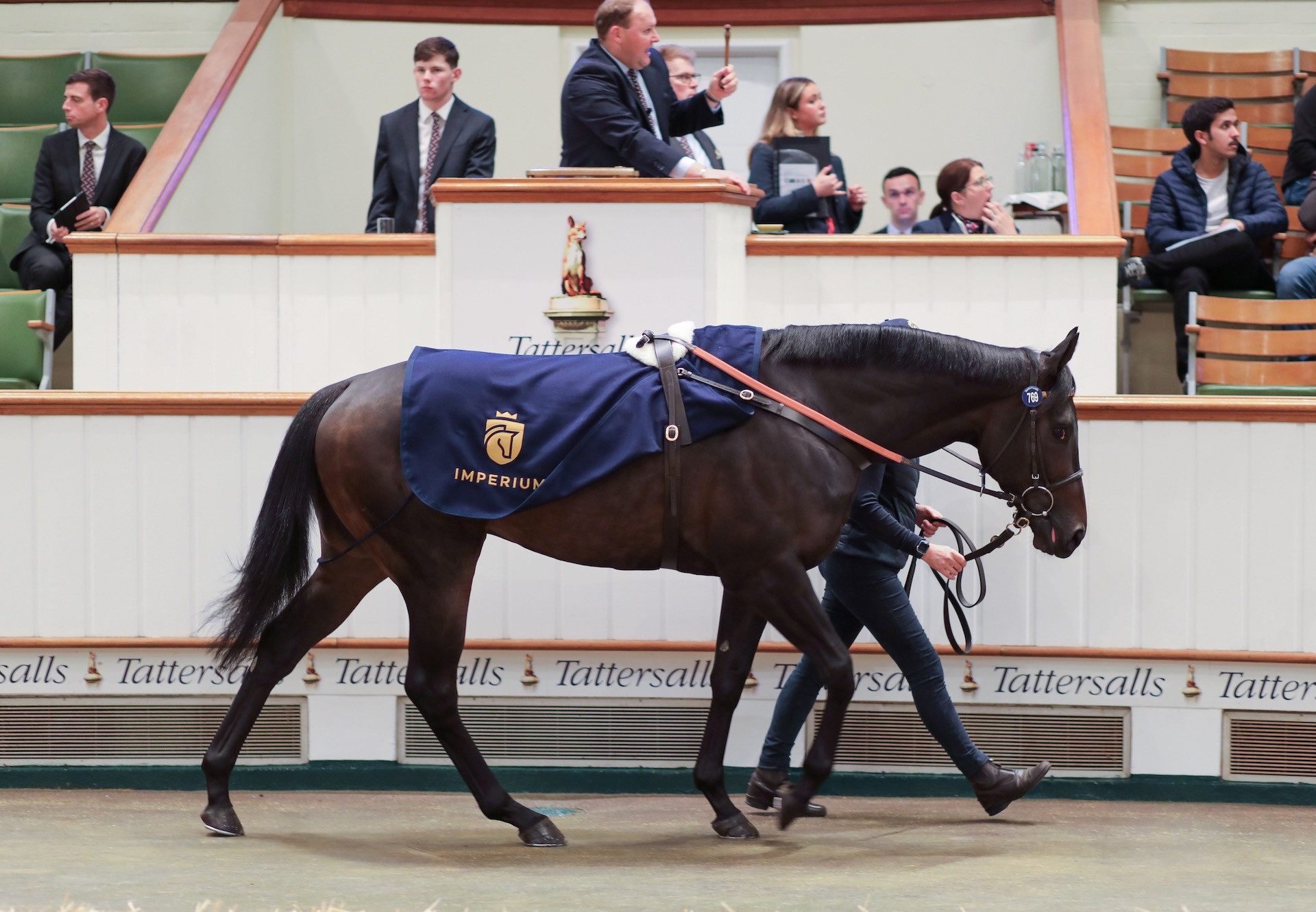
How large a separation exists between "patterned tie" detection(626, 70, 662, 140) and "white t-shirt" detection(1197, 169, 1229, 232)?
3.37 meters

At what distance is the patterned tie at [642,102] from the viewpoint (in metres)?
6.21

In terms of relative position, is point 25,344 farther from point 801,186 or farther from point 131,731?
point 801,186

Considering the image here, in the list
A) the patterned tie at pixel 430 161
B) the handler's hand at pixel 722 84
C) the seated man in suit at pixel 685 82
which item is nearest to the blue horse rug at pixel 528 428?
the handler's hand at pixel 722 84

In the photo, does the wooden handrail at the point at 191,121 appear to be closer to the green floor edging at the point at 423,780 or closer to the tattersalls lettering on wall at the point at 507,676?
the tattersalls lettering on wall at the point at 507,676

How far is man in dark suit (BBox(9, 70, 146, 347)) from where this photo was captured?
796cm

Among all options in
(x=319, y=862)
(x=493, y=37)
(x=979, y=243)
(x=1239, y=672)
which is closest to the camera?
(x=319, y=862)

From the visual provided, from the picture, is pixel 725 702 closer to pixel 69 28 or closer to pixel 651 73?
pixel 651 73

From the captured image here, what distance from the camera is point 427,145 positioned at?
24.3 feet

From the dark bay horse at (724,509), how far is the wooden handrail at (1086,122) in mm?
2183

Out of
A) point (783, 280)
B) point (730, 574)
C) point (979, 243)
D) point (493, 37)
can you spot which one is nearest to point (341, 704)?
point (730, 574)

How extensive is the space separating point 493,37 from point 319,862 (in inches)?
285

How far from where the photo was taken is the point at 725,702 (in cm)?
521

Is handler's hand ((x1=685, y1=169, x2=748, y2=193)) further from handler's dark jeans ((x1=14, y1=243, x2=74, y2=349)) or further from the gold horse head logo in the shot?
handler's dark jeans ((x1=14, y1=243, x2=74, y2=349))

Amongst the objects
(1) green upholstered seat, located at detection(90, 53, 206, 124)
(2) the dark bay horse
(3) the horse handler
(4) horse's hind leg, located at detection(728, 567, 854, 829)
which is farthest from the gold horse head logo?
(1) green upholstered seat, located at detection(90, 53, 206, 124)
